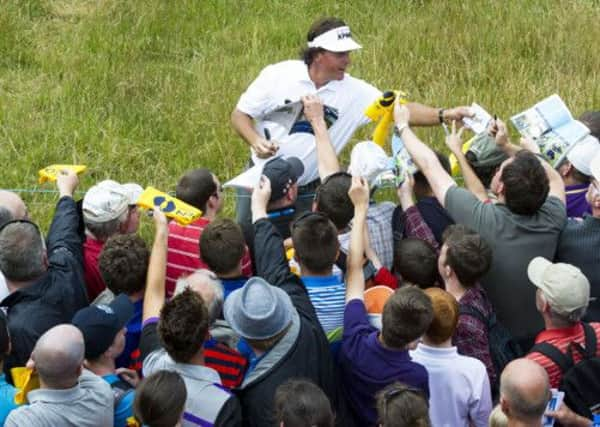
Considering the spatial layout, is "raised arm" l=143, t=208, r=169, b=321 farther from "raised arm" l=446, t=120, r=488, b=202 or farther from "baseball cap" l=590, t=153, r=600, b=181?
"baseball cap" l=590, t=153, r=600, b=181

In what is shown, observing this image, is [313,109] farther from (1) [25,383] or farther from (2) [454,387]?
(1) [25,383]

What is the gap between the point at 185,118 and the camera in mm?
10914

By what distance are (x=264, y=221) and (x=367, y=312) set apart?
0.79 m

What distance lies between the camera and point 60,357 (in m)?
4.94

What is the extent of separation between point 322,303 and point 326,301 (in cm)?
3

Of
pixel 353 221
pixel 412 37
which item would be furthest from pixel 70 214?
pixel 412 37

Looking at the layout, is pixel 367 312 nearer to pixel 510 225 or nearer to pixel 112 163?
pixel 510 225

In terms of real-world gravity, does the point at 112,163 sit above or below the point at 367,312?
below

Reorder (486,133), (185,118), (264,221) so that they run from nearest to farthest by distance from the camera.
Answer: (264,221)
(486,133)
(185,118)

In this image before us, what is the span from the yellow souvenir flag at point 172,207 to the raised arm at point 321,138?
40.9 inches

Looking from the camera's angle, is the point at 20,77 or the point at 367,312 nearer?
the point at 367,312

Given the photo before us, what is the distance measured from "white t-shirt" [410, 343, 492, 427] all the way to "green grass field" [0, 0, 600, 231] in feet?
13.9

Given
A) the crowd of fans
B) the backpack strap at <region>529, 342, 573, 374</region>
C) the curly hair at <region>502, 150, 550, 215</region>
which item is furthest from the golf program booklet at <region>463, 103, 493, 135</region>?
the backpack strap at <region>529, 342, 573, 374</region>

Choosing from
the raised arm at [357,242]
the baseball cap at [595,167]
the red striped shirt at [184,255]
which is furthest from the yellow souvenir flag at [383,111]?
the red striped shirt at [184,255]
